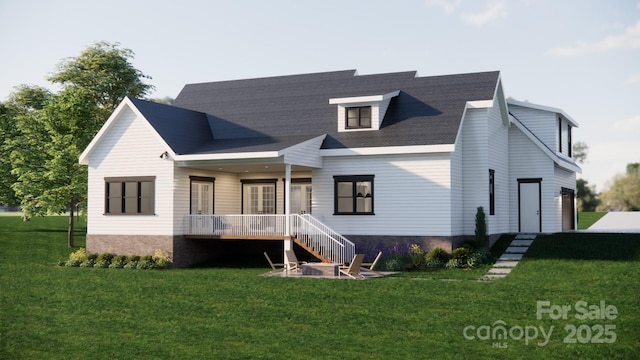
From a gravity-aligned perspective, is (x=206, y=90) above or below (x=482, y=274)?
above

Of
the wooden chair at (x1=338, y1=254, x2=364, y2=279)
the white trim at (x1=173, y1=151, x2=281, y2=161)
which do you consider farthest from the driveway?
the white trim at (x1=173, y1=151, x2=281, y2=161)

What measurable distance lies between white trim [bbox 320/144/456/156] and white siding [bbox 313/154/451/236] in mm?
361

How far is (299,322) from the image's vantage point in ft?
52.9

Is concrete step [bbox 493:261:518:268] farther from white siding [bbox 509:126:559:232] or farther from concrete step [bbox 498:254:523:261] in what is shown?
white siding [bbox 509:126:559:232]

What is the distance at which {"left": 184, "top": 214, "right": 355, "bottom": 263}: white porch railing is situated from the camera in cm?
2561

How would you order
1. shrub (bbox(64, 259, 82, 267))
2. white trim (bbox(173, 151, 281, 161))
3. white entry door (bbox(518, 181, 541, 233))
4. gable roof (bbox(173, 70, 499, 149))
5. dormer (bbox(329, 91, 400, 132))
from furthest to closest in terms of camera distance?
1. white entry door (bbox(518, 181, 541, 233))
2. dormer (bbox(329, 91, 400, 132))
3. shrub (bbox(64, 259, 82, 267))
4. gable roof (bbox(173, 70, 499, 149))
5. white trim (bbox(173, 151, 281, 161))

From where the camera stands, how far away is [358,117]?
2977 centimetres

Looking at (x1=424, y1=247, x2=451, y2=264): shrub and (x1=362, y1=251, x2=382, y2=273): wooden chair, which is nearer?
(x1=362, y1=251, x2=382, y2=273): wooden chair

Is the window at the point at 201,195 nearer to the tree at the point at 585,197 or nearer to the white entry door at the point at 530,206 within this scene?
the white entry door at the point at 530,206

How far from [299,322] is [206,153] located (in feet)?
41.4

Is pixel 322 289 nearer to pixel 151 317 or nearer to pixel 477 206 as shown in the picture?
pixel 151 317

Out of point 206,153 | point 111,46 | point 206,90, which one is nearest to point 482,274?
point 206,153

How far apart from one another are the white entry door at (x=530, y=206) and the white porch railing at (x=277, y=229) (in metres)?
9.76

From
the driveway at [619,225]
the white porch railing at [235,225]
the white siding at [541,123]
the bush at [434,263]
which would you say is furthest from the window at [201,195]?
the driveway at [619,225]
